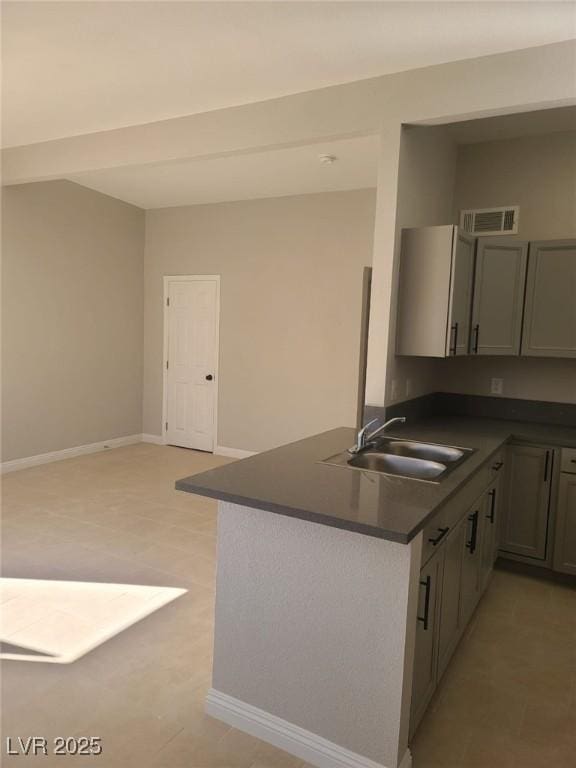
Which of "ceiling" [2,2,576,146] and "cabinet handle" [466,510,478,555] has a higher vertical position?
"ceiling" [2,2,576,146]

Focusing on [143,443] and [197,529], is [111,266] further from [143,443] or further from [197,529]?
[197,529]

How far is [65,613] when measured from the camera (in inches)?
107

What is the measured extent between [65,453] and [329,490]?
465 centimetres

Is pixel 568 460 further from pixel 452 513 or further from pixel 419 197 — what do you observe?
pixel 419 197

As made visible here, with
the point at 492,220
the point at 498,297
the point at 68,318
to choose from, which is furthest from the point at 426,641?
the point at 68,318

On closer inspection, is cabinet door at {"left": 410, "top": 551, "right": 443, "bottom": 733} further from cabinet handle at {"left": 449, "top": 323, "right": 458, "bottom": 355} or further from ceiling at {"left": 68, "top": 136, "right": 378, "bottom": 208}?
ceiling at {"left": 68, "top": 136, "right": 378, "bottom": 208}

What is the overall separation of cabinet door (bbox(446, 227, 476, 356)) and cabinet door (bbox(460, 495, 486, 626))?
3.04 feet

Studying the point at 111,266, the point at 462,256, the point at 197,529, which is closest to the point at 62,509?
the point at 197,529

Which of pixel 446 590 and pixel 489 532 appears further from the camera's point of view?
pixel 489 532

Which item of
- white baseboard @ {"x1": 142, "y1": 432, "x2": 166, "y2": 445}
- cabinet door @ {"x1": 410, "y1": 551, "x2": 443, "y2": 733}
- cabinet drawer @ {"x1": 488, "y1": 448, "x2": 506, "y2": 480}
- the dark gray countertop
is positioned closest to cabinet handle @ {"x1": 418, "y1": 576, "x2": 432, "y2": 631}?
cabinet door @ {"x1": 410, "y1": 551, "x2": 443, "y2": 733}

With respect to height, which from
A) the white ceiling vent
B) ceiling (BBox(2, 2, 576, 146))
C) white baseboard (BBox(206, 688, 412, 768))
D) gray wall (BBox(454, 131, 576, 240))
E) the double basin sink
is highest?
ceiling (BBox(2, 2, 576, 146))

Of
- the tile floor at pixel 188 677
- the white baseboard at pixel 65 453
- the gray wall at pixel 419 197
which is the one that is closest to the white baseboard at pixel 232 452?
the white baseboard at pixel 65 453

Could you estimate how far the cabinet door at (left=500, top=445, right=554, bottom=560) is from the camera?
3.19 meters

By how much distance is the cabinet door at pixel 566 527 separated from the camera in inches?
122
